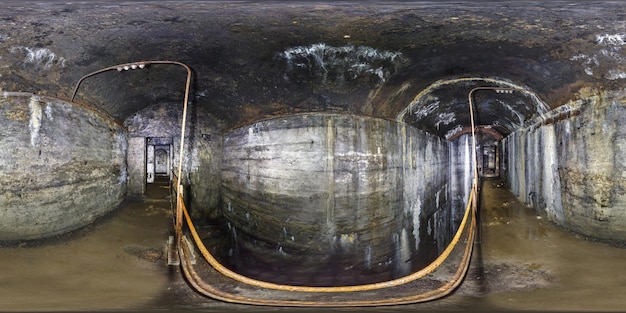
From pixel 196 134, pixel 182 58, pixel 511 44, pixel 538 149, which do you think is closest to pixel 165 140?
pixel 196 134

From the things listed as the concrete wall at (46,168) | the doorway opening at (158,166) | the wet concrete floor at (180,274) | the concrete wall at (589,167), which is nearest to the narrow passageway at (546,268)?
the wet concrete floor at (180,274)

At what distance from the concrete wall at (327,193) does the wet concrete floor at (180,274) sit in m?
1.78

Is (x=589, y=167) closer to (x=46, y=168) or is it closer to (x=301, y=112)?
(x=301, y=112)

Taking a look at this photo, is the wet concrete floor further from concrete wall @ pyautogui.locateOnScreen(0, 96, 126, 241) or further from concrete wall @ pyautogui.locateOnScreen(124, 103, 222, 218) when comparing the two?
concrete wall @ pyautogui.locateOnScreen(124, 103, 222, 218)

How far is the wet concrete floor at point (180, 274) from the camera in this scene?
3744 mm

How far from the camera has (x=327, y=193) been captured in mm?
6453

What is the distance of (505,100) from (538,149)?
1.30m

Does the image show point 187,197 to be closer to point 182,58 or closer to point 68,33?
point 182,58

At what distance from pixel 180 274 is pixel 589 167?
6.31 m

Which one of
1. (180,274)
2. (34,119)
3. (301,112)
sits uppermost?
(301,112)

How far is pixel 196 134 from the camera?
9.44 metres

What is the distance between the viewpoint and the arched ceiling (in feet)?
12.8

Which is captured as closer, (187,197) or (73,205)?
(73,205)

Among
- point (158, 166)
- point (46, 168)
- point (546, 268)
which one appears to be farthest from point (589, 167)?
point (158, 166)
